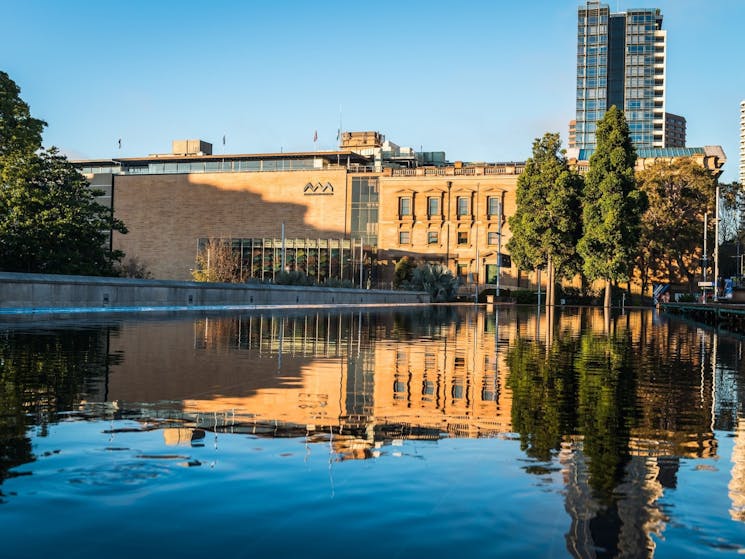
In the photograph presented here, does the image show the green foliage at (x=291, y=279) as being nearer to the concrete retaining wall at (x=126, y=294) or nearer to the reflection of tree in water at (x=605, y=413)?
the concrete retaining wall at (x=126, y=294)

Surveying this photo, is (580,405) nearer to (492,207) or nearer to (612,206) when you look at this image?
(612,206)

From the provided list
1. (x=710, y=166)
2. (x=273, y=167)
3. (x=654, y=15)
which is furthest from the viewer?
(x=654, y=15)

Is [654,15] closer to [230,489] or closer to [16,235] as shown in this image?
[16,235]

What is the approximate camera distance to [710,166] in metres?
99.4

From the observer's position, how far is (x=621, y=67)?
191 m

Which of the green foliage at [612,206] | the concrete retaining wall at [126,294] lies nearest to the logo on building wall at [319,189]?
the green foliage at [612,206]

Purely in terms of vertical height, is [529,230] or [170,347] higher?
[529,230]

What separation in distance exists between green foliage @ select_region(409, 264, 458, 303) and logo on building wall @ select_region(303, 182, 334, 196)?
30.9 metres

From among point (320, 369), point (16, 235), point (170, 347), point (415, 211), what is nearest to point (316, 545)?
point (320, 369)

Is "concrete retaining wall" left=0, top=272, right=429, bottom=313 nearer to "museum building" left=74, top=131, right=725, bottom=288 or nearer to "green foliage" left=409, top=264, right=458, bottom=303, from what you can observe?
"green foliage" left=409, top=264, right=458, bottom=303

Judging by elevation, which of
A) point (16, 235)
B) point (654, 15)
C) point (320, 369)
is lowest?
point (320, 369)

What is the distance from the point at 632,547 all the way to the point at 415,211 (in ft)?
336

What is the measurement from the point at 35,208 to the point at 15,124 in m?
3.84

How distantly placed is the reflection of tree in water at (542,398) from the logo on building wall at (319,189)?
9339 centimetres
